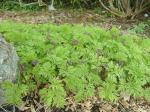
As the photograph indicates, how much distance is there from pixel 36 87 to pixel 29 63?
30cm

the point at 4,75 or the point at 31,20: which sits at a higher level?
the point at 4,75

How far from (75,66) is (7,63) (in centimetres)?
76

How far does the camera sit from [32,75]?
4.09 metres

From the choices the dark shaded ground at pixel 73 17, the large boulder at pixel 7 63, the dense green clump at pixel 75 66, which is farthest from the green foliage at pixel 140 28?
the large boulder at pixel 7 63

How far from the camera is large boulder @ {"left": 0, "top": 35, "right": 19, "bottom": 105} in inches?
151

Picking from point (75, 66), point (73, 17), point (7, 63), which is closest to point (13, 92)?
point (7, 63)

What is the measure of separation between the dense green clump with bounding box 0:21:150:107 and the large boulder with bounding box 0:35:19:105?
0.31 feet

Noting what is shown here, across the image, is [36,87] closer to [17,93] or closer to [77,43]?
[17,93]

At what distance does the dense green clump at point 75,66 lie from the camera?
4.01 metres

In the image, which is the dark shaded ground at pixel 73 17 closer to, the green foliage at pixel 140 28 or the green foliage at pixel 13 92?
the green foliage at pixel 140 28

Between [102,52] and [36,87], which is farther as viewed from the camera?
[102,52]

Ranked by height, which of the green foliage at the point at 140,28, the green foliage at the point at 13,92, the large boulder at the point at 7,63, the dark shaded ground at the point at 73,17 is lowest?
the dark shaded ground at the point at 73,17

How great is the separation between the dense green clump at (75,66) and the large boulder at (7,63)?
0.31 feet

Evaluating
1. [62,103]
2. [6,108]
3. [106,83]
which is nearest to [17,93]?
[6,108]
